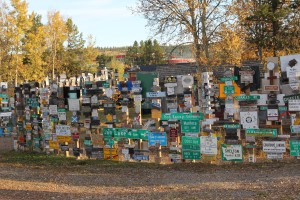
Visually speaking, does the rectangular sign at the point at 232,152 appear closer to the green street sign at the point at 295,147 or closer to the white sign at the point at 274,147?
the white sign at the point at 274,147

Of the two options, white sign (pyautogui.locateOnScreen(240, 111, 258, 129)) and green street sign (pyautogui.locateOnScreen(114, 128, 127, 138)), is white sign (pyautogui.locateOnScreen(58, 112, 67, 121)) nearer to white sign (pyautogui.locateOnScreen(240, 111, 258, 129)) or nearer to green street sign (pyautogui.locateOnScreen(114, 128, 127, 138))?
green street sign (pyautogui.locateOnScreen(114, 128, 127, 138))

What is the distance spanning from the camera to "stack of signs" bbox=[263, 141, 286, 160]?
37.2ft

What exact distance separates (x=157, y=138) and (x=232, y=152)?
7.31ft

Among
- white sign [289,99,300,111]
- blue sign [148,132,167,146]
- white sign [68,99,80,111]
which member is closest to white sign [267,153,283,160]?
white sign [289,99,300,111]

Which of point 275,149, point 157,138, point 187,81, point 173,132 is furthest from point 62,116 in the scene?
point 275,149

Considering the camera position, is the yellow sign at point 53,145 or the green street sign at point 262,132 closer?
the green street sign at point 262,132

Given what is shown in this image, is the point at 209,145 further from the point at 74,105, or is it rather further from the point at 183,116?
the point at 74,105

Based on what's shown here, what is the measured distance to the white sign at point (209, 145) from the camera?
1176 cm

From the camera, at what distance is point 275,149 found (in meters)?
11.4

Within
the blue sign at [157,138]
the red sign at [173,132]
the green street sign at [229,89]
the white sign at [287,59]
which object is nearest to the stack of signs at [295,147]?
the white sign at [287,59]

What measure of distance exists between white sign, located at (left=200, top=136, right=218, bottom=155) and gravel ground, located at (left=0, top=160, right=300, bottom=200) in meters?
0.44

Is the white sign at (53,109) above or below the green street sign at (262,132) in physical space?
above

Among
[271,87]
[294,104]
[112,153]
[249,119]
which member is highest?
[271,87]

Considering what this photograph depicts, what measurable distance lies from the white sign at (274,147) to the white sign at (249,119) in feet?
1.99
